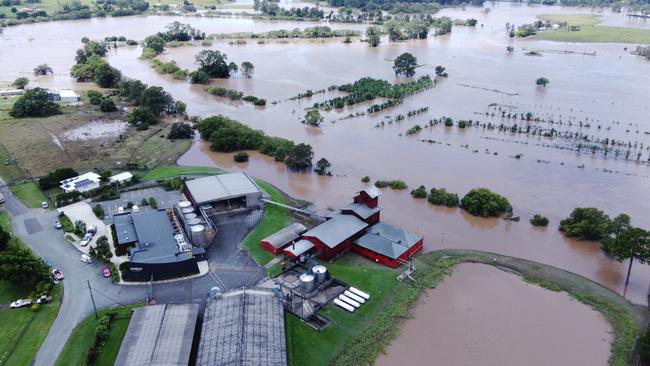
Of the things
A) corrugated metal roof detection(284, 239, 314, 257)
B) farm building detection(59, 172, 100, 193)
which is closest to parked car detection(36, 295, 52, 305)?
corrugated metal roof detection(284, 239, 314, 257)

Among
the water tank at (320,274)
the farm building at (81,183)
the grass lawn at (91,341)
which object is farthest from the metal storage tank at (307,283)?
the farm building at (81,183)

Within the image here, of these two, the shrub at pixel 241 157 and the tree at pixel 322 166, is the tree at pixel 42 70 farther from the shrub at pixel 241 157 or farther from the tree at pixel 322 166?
the tree at pixel 322 166

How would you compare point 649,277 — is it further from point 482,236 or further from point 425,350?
point 425,350

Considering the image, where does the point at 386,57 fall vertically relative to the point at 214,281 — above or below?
above

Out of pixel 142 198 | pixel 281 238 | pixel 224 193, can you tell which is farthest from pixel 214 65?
pixel 281 238

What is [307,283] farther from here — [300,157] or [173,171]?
[173,171]

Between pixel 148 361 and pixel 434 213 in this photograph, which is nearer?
pixel 148 361

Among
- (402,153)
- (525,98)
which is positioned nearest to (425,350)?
(402,153)
